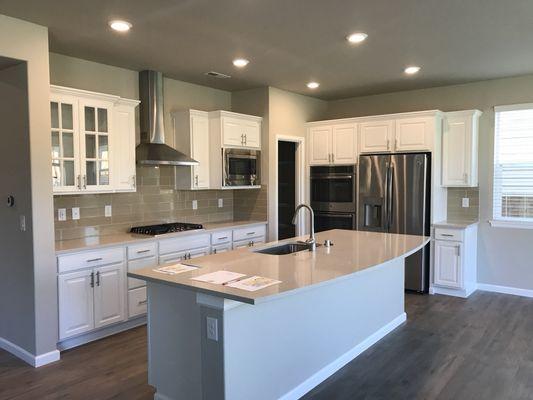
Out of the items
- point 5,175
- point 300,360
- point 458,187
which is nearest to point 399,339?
point 300,360

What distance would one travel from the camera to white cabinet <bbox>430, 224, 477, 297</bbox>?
16.8 feet

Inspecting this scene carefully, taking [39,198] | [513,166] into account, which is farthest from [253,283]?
[513,166]

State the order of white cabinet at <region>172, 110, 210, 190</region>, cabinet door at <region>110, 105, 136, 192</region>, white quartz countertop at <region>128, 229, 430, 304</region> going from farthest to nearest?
white cabinet at <region>172, 110, 210, 190</region> → cabinet door at <region>110, 105, 136, 192</region> → white quartz countertop at <region>128, 229, 430, 304</region>

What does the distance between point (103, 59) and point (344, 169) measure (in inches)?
130

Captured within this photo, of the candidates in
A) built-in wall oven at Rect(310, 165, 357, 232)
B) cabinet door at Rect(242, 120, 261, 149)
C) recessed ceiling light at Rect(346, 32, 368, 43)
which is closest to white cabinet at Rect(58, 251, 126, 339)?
cabinet door at Rect(242, 120, 261, 149)

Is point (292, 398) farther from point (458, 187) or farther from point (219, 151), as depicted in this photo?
point (458, 187)

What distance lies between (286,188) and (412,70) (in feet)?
7.58

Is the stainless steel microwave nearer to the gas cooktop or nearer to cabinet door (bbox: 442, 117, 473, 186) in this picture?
the gas cooktop

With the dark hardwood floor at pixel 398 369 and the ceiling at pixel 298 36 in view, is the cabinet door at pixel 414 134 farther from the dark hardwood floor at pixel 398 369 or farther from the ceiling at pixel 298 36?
the dark hardwood floor at pixel 398 369

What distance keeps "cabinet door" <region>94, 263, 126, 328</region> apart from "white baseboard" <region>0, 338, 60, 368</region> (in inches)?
17.6

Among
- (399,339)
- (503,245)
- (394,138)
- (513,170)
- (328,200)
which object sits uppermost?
(394,138)

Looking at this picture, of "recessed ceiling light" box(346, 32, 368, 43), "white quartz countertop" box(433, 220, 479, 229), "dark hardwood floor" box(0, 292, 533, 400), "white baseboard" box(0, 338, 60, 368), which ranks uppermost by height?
"recessed ceiling light" box(346, 32, 368, 43)

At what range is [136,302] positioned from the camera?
4195mm

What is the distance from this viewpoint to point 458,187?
555cm
